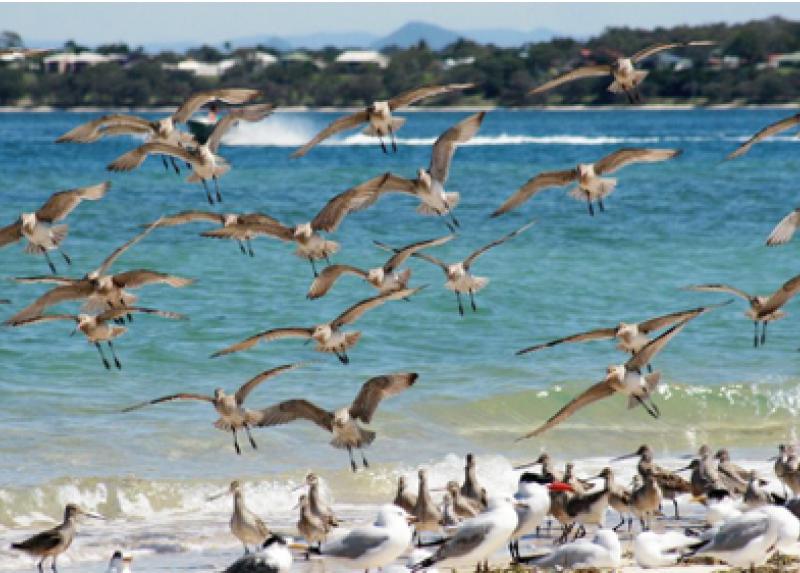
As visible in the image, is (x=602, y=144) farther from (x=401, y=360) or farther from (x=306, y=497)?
(x=306, y=497)

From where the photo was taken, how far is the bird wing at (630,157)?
11.8 m

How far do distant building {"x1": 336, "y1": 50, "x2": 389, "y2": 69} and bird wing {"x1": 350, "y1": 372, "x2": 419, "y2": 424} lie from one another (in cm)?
10477

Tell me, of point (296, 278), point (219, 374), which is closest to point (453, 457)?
point (219, 374)

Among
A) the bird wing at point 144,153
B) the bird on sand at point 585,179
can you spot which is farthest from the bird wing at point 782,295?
the bird wing at point 144,153

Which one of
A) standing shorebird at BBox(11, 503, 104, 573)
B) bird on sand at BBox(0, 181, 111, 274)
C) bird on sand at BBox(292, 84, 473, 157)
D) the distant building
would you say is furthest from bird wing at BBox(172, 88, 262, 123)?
the distant building

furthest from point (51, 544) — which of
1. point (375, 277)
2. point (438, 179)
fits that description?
point (438, 179)

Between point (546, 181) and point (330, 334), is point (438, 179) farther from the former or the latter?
point (330, 334)

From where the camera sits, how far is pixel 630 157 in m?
12.3

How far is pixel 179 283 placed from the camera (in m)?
12.4

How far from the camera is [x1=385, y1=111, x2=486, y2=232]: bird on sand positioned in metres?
12.8

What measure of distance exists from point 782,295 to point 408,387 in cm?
305

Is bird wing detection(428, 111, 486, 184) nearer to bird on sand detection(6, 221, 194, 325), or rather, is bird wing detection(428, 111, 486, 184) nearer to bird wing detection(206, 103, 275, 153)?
bird wing detection(206, 103, 275, 153)

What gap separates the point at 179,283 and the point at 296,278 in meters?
13.4

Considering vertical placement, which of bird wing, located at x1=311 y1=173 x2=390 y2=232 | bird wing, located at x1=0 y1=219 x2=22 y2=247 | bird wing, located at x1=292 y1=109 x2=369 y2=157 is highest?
bird wing, located at x1=292 y1=109 x2=369 y2=157
